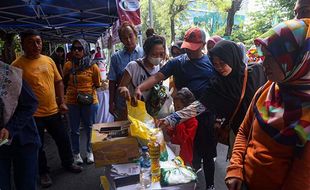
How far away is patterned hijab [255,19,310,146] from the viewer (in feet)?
3.75

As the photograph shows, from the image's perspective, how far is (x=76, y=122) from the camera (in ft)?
12.1

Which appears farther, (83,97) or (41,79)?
(83,97)

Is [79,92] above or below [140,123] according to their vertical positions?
below

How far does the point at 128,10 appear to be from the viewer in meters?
4.64

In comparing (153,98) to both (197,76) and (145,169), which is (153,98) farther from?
(145,169)

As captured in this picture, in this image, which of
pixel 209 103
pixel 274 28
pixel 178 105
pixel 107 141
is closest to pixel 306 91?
pixel 274 28

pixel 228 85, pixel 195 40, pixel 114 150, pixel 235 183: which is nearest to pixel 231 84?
pixel 228 85

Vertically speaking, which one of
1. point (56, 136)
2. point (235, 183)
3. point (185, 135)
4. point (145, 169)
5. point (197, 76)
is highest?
point (197, 76)

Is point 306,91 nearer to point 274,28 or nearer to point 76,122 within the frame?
point 274,28

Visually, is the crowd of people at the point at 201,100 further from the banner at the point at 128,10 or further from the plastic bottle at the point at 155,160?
the banner at the point at 128,10

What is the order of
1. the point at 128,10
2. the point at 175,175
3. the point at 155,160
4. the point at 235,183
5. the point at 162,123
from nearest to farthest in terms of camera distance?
1. the point at 235,183
2. the point at 175,175
3. the point at 155,160
4. the point at 162,123
5. the point at 128,10

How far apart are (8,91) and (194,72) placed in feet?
5.39

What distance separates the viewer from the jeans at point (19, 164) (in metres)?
1.98

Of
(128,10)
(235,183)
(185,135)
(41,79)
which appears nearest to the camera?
(235,183)
